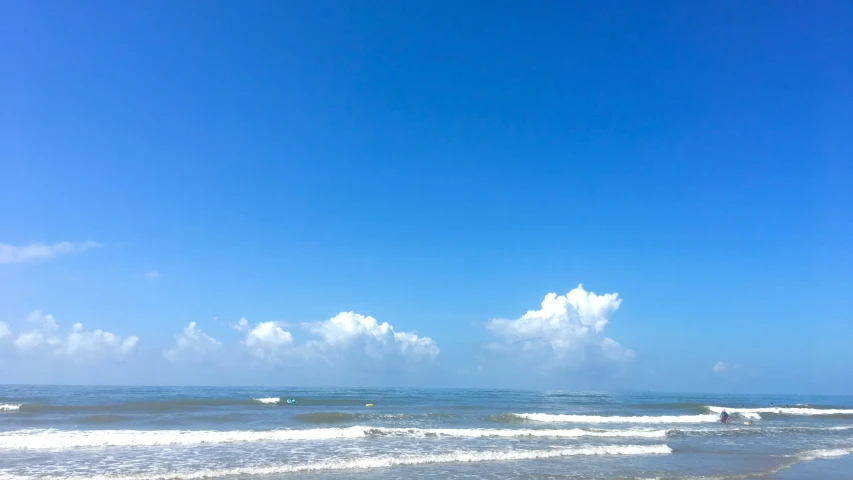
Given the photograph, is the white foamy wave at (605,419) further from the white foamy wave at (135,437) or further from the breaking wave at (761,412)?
the white foamy wave at (135,437)

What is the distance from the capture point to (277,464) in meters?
18.9

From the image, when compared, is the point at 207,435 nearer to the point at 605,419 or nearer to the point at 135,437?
the point at 135,437

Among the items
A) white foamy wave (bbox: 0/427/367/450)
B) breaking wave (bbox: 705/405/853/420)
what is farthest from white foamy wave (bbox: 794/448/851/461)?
breaking wave (bbox: 705/405/853/420)

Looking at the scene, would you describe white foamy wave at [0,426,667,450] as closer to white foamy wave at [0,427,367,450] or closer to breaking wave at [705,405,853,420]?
white foamy wave at [0,427,367,450]

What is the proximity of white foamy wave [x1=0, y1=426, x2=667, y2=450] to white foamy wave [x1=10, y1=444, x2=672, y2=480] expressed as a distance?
6.25m

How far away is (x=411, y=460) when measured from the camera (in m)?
20.1

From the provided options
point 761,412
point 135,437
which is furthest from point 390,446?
point 761,412

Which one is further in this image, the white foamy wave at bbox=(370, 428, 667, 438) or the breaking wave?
the breaking wave

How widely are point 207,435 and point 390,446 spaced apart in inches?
365

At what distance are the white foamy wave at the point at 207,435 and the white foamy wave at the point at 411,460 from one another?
6251 mm

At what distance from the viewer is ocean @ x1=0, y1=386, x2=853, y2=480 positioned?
1817 cm

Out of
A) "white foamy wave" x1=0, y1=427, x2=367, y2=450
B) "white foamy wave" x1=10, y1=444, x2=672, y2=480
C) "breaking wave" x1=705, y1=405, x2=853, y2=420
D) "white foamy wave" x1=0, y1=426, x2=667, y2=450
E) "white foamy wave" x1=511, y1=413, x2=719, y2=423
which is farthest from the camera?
"breaking wave" x1=705, y1=405, x2=853, y2=420

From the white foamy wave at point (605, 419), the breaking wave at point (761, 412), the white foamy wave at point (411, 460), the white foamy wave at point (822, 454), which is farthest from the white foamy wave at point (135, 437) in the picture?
the breaking wave at point (761, 412)

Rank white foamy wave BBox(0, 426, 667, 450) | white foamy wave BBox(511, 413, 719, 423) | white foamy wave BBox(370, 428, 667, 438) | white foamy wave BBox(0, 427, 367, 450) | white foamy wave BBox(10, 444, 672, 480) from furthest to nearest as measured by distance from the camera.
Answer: white foamy wave BBox(511, 413, 719, 423) → white foamy wave BBox(370, 428, 667, 438) → white foamy wave BBox(0, 426, 667, 450) → white foamy wave BBox(0, 427, 367, 450) → white foamy wave BBox(10, 444, 672, 480)
